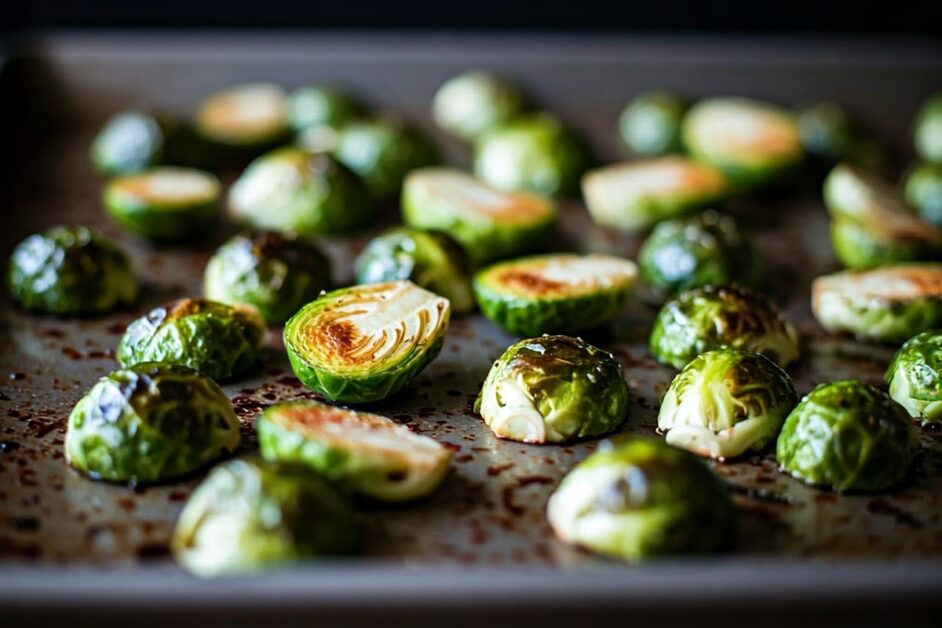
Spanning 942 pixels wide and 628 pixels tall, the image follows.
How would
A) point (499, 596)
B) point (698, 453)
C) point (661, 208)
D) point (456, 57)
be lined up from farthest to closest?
1. point (456, 57)
2. point (661, 208)
3. point (698, 453)
4. point (499, 596)

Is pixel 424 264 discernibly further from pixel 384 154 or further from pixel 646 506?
pixel 646 506

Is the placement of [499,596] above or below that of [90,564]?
above

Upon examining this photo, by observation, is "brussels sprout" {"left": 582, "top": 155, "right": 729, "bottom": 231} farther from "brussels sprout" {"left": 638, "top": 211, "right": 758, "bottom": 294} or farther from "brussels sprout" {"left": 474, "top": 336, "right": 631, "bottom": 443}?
"brussels sprout" {"left": 474, "top": 336, "right": 631, "bottom": 443}

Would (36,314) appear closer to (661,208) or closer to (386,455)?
(386,455)

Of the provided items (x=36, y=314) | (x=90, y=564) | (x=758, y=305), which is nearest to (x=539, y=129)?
(x=758, y=305)

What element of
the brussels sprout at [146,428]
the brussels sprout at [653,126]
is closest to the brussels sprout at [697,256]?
the brussels sprout at [653,126]
